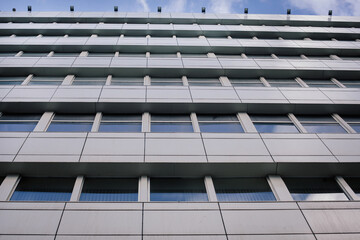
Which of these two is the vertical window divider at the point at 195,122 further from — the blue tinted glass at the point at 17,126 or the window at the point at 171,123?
the blue tinted glass at the point at 17,126

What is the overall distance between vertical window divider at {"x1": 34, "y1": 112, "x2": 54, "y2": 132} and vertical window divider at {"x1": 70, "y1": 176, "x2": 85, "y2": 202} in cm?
329

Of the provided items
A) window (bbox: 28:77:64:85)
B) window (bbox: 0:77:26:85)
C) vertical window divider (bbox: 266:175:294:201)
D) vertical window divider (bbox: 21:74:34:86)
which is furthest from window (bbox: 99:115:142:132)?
window (bbox: 0:77:26:85)

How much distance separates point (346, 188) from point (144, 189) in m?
6.92

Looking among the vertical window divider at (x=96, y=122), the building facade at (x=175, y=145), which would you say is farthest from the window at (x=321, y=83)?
the vertical window divider at (x=96, y=122)

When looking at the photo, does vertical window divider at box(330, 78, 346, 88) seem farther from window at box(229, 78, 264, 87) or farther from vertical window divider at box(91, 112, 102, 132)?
vertical window divider at box(91, 112, 102, 132)

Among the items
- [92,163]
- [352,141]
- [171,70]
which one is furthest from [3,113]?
[352,141]

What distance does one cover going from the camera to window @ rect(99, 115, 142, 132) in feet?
36.3

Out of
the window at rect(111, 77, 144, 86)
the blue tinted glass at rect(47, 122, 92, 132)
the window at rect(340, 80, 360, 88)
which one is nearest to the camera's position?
the blue tinted glass at rect(47, 122, 92, 132)

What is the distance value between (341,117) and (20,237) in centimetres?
1390

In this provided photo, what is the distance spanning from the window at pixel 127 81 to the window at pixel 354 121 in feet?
35.1

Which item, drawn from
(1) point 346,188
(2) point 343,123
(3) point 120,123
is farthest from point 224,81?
(1) point 346,188

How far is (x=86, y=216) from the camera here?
723 centimetres

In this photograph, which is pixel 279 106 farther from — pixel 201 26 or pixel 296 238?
pixel 201 26

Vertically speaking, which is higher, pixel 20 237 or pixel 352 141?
pixel 352 141
